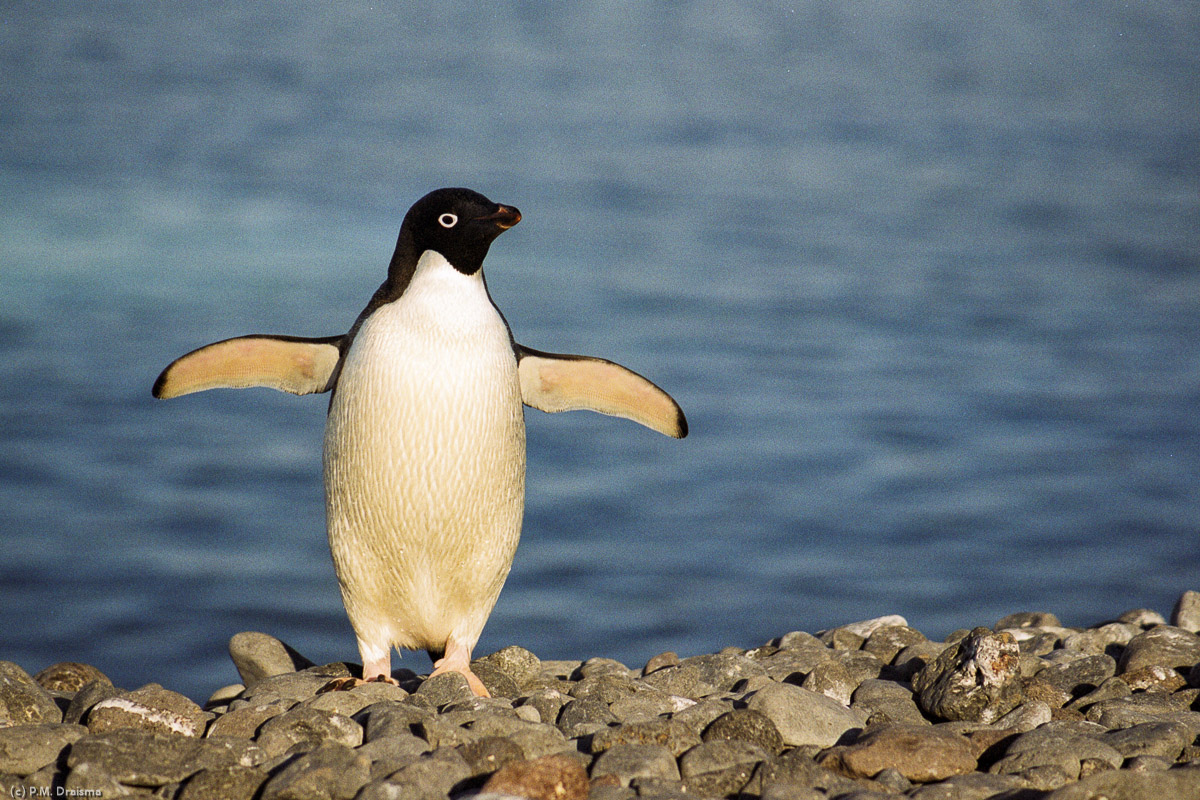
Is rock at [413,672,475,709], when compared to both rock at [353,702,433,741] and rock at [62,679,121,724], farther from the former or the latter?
rock at [62,679,121,724]

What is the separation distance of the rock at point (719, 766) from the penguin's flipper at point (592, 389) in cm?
174

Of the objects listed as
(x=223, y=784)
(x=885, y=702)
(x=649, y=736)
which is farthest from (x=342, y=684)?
(x=885, y=702)

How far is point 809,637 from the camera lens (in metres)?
4.36

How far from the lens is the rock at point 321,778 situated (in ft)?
7.18

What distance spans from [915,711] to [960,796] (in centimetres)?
88

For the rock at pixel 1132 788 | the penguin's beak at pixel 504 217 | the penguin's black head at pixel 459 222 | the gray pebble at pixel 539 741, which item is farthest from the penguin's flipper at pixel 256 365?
the rock at pixel 1132 788

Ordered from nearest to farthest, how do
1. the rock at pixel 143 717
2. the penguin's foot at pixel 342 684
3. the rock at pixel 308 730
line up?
1. the rock at pixel 308 730
2. the rock at pixel 143 717
3. the penguin's foot at pixel 342 684

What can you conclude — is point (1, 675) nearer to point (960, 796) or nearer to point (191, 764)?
point (191, 764)

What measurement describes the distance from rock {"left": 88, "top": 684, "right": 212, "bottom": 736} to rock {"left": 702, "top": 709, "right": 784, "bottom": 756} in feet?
4.14

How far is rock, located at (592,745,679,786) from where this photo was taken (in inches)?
91.9

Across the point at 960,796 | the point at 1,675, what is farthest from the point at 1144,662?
the point at 1,675

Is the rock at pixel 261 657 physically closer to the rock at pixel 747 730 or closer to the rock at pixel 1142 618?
the rock at pixel 747 730

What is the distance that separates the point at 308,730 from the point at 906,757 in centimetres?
137

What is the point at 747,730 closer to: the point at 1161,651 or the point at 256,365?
the point at 1161,651
